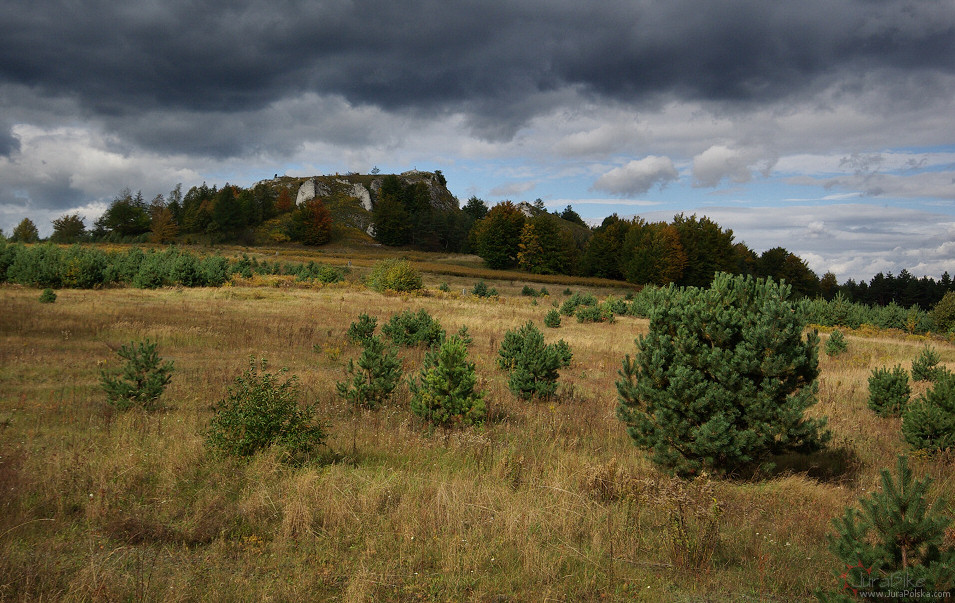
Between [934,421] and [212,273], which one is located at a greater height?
[212,273]

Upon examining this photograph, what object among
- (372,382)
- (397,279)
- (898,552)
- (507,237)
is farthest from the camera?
(507,237)

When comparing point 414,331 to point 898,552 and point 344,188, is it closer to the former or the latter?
point 898,552

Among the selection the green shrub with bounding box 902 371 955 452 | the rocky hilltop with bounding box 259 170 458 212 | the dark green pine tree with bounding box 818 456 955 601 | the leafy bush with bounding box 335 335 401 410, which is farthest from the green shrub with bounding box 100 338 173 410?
the rocky hilltop with bounding box 259 170 458 212

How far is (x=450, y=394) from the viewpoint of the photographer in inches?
362

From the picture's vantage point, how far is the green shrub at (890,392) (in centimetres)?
1206

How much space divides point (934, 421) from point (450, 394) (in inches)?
326

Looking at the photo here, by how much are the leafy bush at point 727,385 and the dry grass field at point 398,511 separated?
0.55 m

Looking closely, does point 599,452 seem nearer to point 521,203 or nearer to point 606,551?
point 606,551

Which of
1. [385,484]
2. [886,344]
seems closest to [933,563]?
[385,484]

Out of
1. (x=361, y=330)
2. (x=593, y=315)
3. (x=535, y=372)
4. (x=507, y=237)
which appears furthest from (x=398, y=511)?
(x=507, y=237)

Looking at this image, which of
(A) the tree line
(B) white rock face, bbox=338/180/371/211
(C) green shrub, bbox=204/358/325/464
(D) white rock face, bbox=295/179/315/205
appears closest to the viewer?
(C) green shrub, bbox=204/358/325/464

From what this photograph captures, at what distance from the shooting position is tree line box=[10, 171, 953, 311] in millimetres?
78062

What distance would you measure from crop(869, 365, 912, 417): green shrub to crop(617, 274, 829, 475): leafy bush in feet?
22.2

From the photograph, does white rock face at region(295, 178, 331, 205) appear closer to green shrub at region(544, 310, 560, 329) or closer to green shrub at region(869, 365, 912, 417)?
green shrub at region(544, 310, 560, 329)
